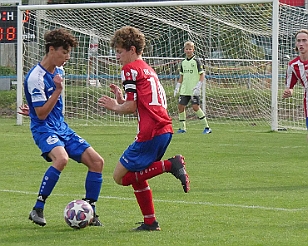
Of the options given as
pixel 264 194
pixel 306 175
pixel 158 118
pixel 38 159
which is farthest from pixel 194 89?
pixel 158 118

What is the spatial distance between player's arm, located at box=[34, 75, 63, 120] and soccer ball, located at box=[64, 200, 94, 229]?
34.6 inches

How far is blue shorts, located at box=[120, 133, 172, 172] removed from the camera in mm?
7145

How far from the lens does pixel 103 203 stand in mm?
8844

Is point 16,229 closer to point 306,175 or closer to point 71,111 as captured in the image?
point 306,175

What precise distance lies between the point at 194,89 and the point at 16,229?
1159 cm

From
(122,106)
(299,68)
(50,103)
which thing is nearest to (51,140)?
(50,103)

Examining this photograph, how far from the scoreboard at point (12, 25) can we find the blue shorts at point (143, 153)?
14.8 metres

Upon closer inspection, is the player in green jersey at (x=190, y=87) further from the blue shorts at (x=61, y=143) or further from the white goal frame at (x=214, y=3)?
the blue shorts at (x=61, y=143)

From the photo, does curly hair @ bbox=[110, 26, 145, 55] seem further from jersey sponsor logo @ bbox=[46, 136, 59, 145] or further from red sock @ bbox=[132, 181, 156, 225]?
red sock @ bbox=[132, 181, 156, 225]

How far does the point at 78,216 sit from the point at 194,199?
215cm

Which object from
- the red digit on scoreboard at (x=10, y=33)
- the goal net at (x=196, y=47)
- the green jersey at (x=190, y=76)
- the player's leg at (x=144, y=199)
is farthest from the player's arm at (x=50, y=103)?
the red digit on scoreboard at (x=10, y=33)

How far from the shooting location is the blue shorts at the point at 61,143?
24.6 feet

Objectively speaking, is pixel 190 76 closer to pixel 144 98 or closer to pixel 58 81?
pixel 58 81

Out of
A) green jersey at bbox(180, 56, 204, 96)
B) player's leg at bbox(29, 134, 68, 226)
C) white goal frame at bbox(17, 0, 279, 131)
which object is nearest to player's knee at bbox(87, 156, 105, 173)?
player's leg at bbox(29, 134, 68, 226)
